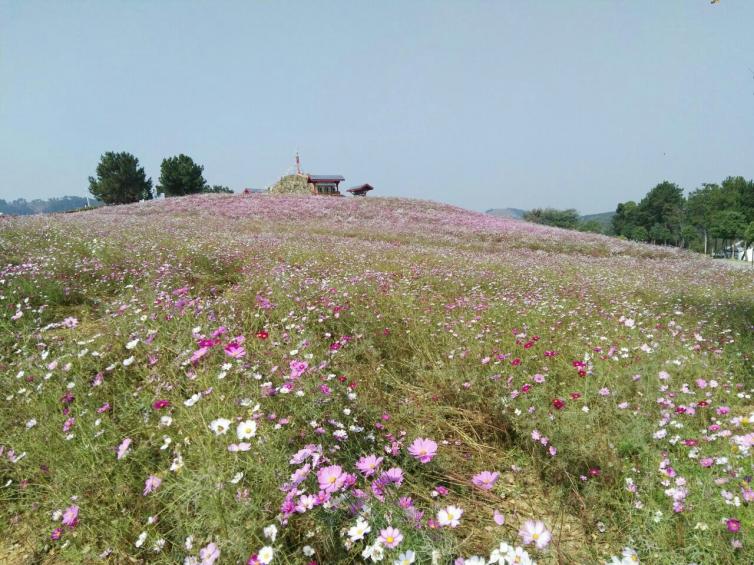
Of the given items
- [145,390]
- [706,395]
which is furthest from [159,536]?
[706,395]

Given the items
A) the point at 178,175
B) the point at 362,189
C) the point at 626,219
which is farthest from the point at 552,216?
the point at 178,175

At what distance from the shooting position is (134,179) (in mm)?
49406

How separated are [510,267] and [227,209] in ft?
68.6

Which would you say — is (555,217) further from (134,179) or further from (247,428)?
(247,428)

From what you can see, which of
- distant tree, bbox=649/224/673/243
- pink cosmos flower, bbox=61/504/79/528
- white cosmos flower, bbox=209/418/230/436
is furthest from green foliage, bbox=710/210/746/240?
pink cosmos flower, bbox=61/504/79/528

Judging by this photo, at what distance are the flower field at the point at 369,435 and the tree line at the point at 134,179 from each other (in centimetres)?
5044

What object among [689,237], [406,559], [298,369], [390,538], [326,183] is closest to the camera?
[406,559]

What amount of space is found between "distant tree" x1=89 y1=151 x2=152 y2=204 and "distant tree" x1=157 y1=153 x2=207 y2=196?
2.94 m

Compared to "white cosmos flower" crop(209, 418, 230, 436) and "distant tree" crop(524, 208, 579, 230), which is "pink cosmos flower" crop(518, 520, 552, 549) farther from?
"distant tree" crop(524, 208, 579, 230)

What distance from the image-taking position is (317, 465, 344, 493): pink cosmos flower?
5.48 feet

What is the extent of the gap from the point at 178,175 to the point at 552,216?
77.0 m

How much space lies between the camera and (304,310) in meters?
4.84

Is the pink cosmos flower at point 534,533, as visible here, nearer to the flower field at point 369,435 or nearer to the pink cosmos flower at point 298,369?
the flower field at point 369,435

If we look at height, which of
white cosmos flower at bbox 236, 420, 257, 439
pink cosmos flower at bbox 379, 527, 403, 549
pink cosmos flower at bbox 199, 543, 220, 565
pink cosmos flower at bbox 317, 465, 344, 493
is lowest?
pink cosmos flower at bbox 199, 543, 220, 565
